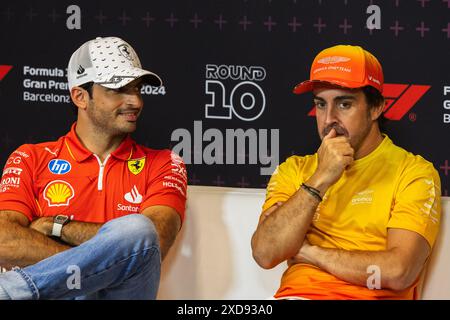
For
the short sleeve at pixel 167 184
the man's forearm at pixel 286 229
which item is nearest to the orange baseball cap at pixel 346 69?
the man's forearm at pixel 286 229

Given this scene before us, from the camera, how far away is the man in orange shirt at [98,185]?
2.99 m

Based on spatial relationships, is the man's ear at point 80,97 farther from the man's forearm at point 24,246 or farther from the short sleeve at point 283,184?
the short sleeve at point 283,184

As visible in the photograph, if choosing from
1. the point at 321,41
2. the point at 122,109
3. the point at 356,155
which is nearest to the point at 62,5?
the point at 122,109

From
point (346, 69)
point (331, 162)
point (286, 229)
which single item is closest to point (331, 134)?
point (331, 162)

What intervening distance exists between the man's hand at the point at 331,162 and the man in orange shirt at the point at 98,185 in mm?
539

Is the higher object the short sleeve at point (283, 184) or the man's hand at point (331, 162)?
the man's hand at point (331, 162)

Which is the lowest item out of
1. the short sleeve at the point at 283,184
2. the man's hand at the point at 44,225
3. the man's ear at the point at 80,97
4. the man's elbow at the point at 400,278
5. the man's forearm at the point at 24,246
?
the man's elbow at the point at 400,278

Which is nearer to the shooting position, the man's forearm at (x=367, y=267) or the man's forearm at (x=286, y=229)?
the man's forearm at (x=367, y=267)

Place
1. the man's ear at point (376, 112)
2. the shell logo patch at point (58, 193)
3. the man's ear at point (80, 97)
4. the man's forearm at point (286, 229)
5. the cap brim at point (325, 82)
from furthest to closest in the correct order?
the man's ear at point (80, 97)
the shell logo patch at point (58, 193)
the man's ear at point (376, 112)
the cap brim at point (325, 82)
the man's forearm at point (286, 229)

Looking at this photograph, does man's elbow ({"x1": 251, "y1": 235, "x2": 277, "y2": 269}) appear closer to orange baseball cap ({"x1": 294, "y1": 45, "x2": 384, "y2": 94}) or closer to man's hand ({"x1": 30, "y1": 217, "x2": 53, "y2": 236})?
orange baseball cap ({"x1": 294, "y1": 45, "x2": 384, "y2": 94})

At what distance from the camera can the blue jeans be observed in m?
2.83

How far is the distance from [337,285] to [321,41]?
1.33 metres

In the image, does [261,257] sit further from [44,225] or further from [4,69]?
[4,69]

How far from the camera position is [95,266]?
285cm
